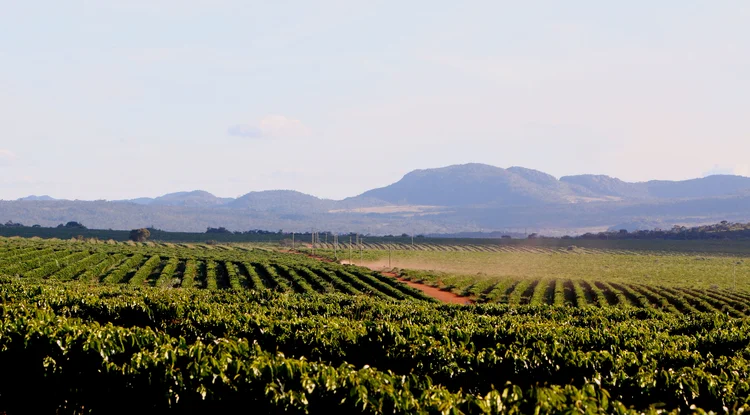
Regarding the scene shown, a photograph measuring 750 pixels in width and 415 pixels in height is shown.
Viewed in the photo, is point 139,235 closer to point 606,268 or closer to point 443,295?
point 606,268

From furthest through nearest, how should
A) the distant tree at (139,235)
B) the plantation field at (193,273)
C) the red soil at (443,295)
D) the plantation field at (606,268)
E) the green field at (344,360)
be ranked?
the distant tree at (139,235) → the plantation field at (606,268) → the plantation field at (193,273) → the red soil at (443,295) → the green field at (344,360)

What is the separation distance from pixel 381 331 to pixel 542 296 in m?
48.0

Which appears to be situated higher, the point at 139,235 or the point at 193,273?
the point at 139,235

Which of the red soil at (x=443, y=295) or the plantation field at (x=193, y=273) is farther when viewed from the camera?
the plantation field at (x=193, y=273)

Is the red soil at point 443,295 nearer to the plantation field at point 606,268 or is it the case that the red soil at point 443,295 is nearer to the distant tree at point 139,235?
the plantation field at point 606,268

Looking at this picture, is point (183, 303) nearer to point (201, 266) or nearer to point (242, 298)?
point (242, 298)

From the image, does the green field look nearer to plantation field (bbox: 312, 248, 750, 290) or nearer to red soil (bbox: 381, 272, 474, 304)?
red soil (bbox: 381, 272, 474, 304)

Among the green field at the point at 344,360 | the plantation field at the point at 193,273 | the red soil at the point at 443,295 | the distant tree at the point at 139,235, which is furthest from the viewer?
the distant tree at the point at 139,235

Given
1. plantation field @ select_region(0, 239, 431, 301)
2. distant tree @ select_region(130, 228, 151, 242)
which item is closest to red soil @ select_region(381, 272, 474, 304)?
plantation field @ select_region(0, 239, 431, 301)

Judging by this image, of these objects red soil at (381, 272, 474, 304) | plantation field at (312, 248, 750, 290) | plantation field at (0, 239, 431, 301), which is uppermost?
plantation field at (0, 239, 431, 301)

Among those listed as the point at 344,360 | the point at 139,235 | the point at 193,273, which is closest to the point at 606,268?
the point at 193,273

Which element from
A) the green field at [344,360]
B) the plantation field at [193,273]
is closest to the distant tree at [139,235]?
the plantation field at [193,273]

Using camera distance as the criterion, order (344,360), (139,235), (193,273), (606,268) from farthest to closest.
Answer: (139,235)
(606,268)
(193,273)
(344,360)

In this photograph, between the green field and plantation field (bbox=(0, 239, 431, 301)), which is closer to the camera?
the green field
